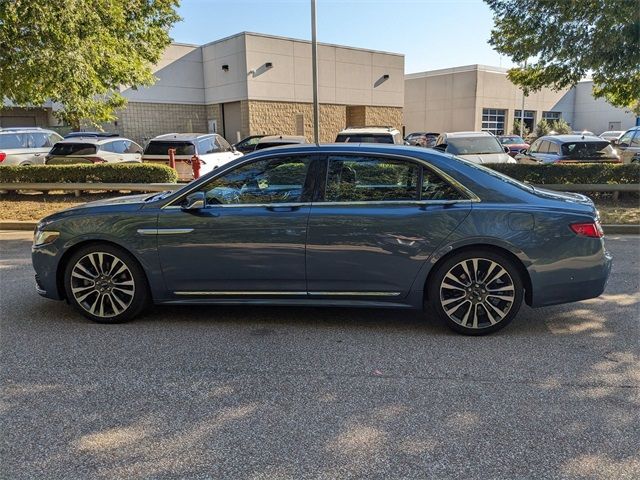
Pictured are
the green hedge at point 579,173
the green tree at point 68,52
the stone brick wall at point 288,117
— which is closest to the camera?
the green tree at point 68,52

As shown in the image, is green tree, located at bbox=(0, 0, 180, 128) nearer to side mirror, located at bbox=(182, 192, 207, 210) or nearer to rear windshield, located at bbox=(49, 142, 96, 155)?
rear windshield, located at bbox=(49, 142, 96, 155)

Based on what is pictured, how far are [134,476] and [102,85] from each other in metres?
10.5

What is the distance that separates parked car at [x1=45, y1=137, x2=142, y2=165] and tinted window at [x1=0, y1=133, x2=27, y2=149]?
9.15ft

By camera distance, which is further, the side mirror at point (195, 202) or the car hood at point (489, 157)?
the car hood at point (489, 157)

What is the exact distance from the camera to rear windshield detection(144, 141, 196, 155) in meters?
14.1

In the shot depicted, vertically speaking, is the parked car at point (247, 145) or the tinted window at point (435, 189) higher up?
the parked car at point (247, 145)

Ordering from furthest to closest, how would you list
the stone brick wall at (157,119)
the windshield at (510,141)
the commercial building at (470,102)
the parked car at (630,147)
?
the commercial building at (470,102), the stone brick wall at (157,119), the windshield at (510,141), the parked car at (630,147)

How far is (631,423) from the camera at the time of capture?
3.08 metres

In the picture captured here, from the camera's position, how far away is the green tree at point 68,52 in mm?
9047

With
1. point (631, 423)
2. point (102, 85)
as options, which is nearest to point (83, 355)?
point (631, 423)

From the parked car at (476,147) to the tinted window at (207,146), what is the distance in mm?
6271

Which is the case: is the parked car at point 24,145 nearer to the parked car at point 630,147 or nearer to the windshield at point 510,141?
the parked car at point 630,147

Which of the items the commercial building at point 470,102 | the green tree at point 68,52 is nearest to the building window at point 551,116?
the commercial building at point 470,102

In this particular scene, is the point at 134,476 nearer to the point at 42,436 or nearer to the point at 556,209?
the point at 42,436
